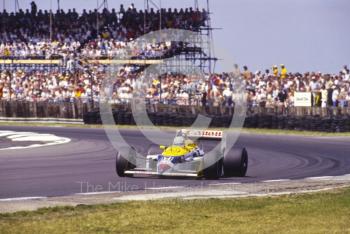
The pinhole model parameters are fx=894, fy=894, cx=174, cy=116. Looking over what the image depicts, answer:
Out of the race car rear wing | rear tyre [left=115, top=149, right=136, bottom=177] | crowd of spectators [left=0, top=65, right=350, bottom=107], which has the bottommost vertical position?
rear tyre [left=115, top=149, right=136, bottom=177]

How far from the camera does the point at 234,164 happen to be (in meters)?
16.4

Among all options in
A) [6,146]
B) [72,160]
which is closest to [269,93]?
[6,146]

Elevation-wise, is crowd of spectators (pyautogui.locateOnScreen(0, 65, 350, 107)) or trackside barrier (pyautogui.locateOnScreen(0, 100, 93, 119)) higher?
crowd of spectators (pyautogui.locateOnScreen(0, 65, 350, 107))

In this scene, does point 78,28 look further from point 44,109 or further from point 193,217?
point 193,217

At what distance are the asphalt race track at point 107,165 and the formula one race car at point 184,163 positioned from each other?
0.58ft

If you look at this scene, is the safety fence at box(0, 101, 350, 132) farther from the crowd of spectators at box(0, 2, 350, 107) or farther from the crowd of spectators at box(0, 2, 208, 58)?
the crowd of spectators at box(0, 2, 208, 58)

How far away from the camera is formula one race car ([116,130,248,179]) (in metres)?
15.8

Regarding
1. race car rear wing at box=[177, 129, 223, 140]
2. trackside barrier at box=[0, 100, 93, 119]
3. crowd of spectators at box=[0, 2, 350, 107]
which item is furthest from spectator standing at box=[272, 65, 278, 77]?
race car rear wing at box=[177, 129, 223, 140]

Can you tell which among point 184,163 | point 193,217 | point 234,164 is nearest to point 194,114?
point 234,164

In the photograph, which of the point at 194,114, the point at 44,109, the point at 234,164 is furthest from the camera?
the point at 44,109

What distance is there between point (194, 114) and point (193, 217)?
84.9ft

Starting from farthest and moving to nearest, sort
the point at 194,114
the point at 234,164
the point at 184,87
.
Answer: the point at 184,87
the point at 194,114
the point at 234,164

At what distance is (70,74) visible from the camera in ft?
141

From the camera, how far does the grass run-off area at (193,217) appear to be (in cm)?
968
